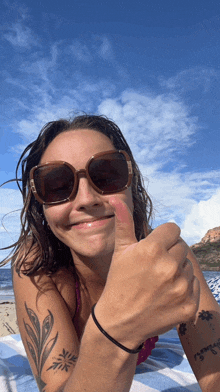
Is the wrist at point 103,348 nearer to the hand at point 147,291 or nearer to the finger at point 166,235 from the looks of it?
the hand at point 147,291

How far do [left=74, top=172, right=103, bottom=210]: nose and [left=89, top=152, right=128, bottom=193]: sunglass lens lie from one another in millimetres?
56

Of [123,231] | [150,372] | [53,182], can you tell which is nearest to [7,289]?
[150,372]

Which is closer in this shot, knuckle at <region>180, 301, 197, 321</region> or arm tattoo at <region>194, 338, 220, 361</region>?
knuckle at <region>180, 301, 197, 321</region>

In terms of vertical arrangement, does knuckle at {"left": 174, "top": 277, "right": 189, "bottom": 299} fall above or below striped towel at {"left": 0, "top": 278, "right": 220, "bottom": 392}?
above

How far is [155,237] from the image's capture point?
107cm

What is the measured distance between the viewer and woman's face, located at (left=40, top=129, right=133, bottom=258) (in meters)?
1.86

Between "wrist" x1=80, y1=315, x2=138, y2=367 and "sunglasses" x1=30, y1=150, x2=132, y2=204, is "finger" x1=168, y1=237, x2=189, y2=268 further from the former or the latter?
"sunglasses" x1=30, y1=150, x2=132, y2=204

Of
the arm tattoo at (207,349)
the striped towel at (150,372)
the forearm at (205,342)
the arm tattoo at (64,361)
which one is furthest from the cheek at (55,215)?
the striped towel at (150,372)

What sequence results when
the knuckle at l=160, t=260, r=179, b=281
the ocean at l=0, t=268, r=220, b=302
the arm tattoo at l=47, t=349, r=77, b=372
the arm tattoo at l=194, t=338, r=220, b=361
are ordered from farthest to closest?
the ocean at l=0, t=268, r=220, b=302
the arm tattoo at l=194, t=338, r=220, b=361
the arm tattoo at l=47, t=349, r=77, b=372
the knuckle at l=160, t=260, r=179, b=281

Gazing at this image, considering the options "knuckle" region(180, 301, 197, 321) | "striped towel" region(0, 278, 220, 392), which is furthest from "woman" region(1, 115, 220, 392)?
"striped towel" region(0, 278, 220, 392)

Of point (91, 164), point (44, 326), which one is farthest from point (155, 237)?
point (44, 326)

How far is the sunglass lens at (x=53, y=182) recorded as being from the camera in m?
1.98

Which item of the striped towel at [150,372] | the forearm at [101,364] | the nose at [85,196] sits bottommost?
the striped towel at [150,372]

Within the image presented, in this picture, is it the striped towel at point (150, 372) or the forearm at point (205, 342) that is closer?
the forearm at point (205, 342)
